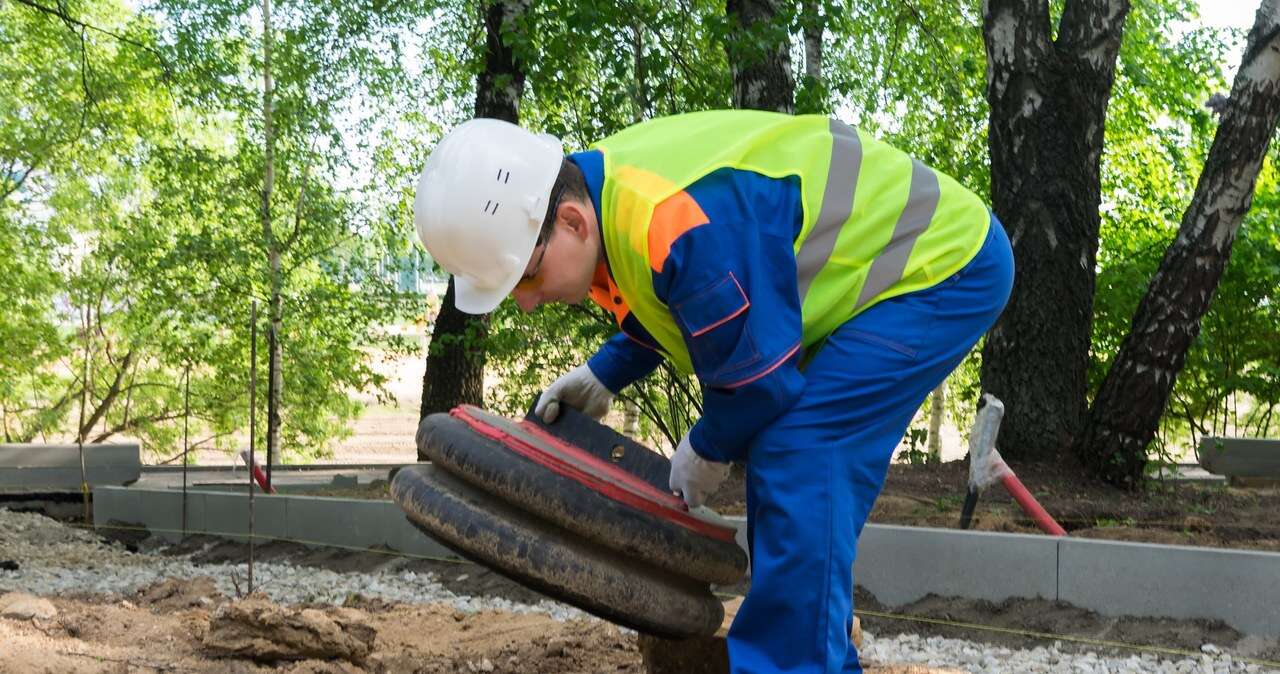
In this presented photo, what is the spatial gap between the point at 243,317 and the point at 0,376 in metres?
5.86

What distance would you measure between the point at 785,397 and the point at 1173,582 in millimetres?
3271

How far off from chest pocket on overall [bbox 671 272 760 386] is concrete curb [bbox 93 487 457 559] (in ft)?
14.8

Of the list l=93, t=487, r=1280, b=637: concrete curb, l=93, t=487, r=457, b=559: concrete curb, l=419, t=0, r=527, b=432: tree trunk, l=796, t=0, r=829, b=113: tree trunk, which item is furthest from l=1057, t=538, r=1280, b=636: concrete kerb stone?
l=419, t=0, r=527, b=432: tree trunk

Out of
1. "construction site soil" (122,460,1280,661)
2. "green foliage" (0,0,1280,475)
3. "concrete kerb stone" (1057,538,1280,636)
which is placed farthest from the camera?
"green foliage" (0,0,1280,475)

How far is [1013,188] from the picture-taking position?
824 cm

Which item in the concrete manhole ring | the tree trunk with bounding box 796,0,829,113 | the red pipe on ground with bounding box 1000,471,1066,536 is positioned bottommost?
the red pipe on ground with bounding box 1000,471,1066,536

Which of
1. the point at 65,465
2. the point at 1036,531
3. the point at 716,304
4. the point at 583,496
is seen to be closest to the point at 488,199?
the point at 716,304

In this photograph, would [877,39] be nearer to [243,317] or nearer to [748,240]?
[243,317]

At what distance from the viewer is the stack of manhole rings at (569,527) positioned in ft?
9.34

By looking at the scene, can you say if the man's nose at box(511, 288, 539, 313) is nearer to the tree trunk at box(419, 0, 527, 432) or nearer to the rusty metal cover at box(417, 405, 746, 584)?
the rusty metal cover at box(417, 405, 746, 584)

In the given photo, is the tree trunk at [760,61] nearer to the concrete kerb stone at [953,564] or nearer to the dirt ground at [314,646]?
the concrete kerb stone at [953,564]

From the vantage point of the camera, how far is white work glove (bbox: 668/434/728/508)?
283 cm

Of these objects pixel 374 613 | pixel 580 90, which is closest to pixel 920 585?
pixel 374 613

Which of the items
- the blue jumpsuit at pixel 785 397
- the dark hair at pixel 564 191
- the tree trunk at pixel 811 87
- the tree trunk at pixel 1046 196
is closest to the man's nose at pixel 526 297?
the dark hair at pixel 564 191
